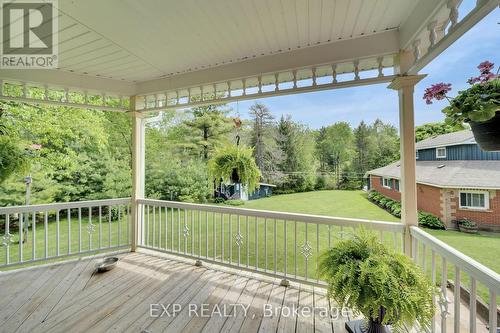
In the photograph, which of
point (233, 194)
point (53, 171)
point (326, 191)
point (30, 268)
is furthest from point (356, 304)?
point (53, 171)

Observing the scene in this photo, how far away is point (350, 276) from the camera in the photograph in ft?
4.98

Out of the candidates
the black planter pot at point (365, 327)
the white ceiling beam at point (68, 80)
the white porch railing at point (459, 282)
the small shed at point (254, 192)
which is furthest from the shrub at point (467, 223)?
the white ceiling beam at point (68, 80)

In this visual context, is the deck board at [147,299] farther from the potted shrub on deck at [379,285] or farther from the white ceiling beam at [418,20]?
the white ceiling beam at [418,20]

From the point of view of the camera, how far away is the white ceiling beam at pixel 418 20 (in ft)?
4.87

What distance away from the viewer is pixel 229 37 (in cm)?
220

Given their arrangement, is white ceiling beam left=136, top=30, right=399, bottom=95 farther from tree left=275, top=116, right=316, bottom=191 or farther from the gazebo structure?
tree left=275, top=116, right=316, bottom=191

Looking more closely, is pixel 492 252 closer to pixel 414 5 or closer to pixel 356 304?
pixel 356 304

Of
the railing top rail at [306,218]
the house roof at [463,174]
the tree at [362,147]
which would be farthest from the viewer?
the tree at [362,147]

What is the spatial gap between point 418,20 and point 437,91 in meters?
0.75

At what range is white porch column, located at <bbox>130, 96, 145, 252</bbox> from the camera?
3574 mm

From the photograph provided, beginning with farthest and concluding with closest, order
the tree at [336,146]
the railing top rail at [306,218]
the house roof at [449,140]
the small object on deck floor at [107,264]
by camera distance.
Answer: the small object on deck floor at [107,264] → the tree at [336,146] → the railing top rail at [306,218] → the house roof at [449,140]

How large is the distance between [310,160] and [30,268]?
4.22 meters

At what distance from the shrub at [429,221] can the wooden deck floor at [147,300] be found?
1189 mm

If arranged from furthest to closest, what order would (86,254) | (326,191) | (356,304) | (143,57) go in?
(86,254) < (326,191) < (143,57) < (356,304)
